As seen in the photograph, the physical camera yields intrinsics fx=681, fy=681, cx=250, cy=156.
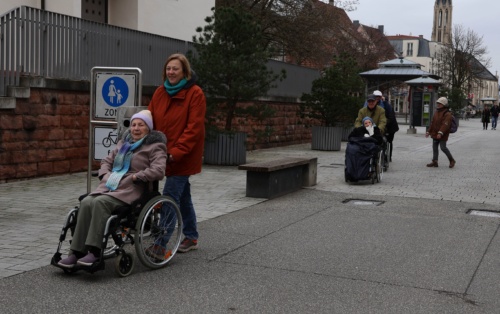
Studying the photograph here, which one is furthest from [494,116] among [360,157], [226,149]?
[360,157]

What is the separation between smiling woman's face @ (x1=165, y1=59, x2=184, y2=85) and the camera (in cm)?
613

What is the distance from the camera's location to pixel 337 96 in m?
21.1

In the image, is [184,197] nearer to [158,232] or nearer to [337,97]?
[158,232]

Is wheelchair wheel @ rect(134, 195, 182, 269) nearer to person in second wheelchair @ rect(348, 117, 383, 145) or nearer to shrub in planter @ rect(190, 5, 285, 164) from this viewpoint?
person in second wheelchair @ rect(348, 117, 383, 145)

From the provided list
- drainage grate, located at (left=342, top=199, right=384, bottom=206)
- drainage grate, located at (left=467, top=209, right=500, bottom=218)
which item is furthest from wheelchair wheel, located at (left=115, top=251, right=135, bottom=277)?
drainage grate, located at (left=467, top=209, right=500, bottom=218)

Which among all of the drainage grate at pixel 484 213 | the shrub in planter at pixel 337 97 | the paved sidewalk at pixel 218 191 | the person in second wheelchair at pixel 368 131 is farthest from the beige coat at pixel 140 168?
the shrub in planter at pixel 337 97

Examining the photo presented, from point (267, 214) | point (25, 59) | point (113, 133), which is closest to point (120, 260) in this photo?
point (113, 133)

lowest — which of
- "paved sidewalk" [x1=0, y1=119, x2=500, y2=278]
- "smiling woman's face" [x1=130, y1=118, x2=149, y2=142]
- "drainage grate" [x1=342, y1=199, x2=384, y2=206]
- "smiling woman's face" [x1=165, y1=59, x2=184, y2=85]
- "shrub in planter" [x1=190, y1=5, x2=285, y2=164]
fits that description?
"drainage grate" [x1=342, y1=199, x2=384, y2=206]

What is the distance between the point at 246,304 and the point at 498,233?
14.5 ft

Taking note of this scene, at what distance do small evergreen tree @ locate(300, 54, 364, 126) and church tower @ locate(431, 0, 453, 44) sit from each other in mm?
140078

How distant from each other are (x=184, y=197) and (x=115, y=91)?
Answer: 1858mm

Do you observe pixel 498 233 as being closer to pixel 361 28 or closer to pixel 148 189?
pixel 148 189

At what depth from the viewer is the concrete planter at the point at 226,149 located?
15430 millimetres

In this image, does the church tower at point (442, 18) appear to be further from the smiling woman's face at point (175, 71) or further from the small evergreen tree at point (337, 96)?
the smiling woman's face at point (175, 71)
